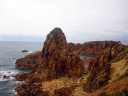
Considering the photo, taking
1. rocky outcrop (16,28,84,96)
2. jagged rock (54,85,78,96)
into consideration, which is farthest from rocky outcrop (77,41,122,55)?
jagged rock (54,85,78,96)

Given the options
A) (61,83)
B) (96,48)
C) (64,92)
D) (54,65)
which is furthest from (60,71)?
(96,48)

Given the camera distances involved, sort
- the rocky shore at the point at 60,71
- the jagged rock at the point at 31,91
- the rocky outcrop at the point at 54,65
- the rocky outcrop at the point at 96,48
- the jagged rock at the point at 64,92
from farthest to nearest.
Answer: the rocky outcrop at the point at 96,48
the rocky outcrop at the point at 54,65
the jagged rock at the point at 31,91
the rocky shore at the point at 60,71
the jagged rock at the point at 64,92

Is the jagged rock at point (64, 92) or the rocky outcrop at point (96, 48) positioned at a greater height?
the rocky outcrop at point (96, 48)

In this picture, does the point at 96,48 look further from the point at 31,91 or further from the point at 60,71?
the point at 31,91

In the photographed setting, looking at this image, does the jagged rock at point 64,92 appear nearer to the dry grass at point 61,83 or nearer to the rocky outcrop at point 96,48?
the dry grass at point 61,83

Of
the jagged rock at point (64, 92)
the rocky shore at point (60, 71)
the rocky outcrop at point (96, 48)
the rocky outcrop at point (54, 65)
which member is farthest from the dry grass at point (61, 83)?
the rocky outcrop at point (96, 48)

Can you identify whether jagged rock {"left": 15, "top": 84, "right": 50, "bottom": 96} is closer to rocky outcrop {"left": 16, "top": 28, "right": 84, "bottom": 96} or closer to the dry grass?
A: the dry grass

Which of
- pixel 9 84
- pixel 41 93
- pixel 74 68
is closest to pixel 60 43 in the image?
pixel 74 68

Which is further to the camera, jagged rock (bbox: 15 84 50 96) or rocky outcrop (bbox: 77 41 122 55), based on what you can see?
rocky outcrop (bbox: 77 41 122 55)

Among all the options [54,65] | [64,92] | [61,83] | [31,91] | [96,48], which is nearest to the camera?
[64,92]

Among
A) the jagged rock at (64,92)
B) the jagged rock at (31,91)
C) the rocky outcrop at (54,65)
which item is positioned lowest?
the jagged rock at (31,91)

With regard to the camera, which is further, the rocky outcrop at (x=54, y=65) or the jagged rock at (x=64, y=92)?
the rocky outcrop at (x=54, y=65)

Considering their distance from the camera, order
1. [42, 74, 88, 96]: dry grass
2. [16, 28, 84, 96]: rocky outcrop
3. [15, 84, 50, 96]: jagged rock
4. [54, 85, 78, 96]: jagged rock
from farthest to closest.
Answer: [16, 28, 84, 96]: rocky outcrop → [42, 74, 88, 96]: dry grass → [15, 84, 50, 96]: jagged rock → [54, 85, 78, 96]: jagged rock

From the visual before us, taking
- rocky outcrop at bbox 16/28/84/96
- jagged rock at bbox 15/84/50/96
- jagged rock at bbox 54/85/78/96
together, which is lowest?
jagged rock at bbox 15/84/50/96
